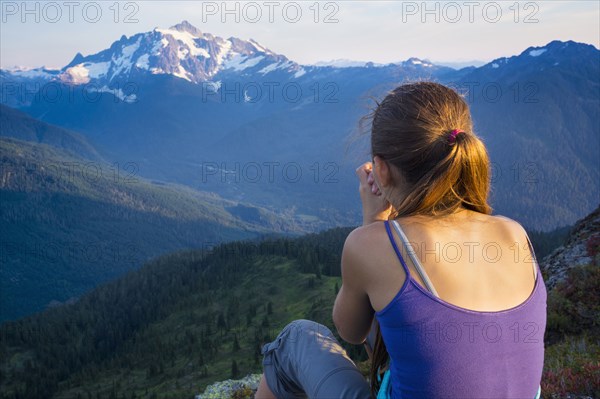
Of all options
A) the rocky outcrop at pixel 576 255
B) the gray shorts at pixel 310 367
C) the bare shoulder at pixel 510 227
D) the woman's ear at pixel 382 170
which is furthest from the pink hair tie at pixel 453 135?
the rocky outcrop at pixel 576 255

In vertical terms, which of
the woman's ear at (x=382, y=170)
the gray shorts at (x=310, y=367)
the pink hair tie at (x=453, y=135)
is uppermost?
the pink hair tie at (x=453, y=135)

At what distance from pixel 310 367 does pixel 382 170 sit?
2234mm

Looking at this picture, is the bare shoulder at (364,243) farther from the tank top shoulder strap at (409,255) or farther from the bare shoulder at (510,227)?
the bare shoulder at (510,227)

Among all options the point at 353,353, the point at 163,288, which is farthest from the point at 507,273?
the point at 163,288

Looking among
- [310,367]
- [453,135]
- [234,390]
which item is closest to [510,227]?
[453,135]

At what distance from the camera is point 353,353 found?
3206 centimetres

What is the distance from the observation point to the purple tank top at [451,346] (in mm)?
3512

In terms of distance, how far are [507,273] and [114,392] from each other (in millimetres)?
69124

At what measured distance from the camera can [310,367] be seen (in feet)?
16.1

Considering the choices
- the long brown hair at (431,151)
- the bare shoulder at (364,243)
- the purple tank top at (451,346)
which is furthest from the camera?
the long brown hair at (431,151)

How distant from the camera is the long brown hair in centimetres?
394

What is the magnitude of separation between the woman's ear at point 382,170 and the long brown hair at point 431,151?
0.14 ft

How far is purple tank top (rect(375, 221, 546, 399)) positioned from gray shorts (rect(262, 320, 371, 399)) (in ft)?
3.19

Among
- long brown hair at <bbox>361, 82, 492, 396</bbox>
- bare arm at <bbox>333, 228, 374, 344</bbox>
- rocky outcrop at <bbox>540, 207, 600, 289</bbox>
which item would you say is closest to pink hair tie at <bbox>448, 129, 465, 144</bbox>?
long brown hair at <bbox>361, 82, 492, 396</bbox>
